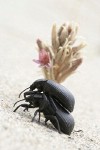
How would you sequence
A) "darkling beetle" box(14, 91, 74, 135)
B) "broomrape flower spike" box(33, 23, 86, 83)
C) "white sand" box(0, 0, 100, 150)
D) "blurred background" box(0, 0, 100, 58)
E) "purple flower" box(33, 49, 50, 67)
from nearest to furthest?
"white sand" box(0, 0, 100, 150), "darkling beetle" box(14, 91, 74, 135), "purple flower" box(33, 49, 50, 67), "broomrape flower spike" box(33, 23, 86, 83), "blurred background" box(0, 0, 100, 58)

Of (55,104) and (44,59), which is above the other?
(44,59)

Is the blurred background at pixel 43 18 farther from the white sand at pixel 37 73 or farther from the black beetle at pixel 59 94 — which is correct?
the black beetle at pixel 59 94

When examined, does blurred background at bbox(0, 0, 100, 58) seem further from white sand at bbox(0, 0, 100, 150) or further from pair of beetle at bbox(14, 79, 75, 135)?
pair of beetle at bbox(14, 79, 75, 135)

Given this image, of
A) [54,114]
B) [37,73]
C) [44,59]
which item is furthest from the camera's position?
[37,73]

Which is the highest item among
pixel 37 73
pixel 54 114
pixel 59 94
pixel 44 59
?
pixel 44 59

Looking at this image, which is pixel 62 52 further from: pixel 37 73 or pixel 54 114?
pixel 37 73

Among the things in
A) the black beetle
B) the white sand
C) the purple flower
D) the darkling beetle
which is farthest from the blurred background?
the darkling beetle

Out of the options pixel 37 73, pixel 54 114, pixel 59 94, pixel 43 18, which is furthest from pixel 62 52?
pixel 43 18
